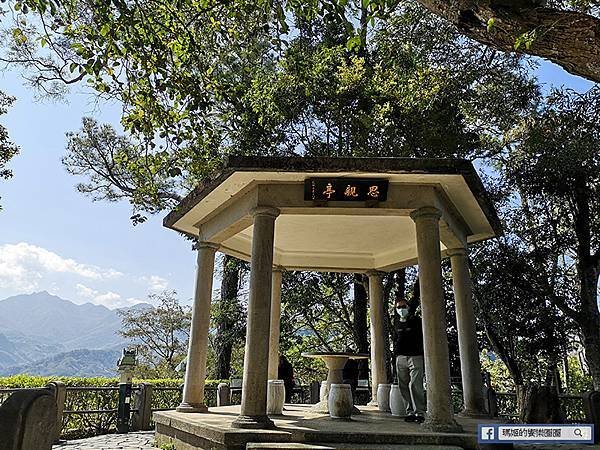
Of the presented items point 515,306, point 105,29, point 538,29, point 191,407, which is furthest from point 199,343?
point 515,306

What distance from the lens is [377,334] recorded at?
10852 millimetres

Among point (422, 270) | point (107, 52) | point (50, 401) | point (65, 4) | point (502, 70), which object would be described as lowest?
point (50, 401)

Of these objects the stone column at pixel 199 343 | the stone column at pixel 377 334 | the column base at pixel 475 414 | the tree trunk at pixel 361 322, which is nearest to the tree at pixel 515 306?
the tree trunk at pixel 361 322

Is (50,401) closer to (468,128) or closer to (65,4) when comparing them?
(65,4)

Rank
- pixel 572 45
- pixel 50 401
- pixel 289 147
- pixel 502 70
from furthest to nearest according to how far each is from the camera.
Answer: pixel 289 147 → pixel 502 70 → pixel 572 45 → pixel 50 401

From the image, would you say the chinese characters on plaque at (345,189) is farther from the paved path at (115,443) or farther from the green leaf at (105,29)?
the paved path at (115,443)

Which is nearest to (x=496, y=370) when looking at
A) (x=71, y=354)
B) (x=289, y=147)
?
(x=289, y=147)

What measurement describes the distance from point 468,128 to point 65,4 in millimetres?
11993

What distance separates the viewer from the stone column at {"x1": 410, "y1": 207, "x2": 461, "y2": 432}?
614cm

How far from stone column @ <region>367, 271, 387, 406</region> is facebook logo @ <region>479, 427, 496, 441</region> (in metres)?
5.13

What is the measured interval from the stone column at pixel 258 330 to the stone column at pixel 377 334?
4954mm

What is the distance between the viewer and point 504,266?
1434 cm

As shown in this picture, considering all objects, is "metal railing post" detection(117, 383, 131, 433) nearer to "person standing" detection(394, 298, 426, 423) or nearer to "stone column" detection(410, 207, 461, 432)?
"person standing" detection(394, 298, 426, 423)

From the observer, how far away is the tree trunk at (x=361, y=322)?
16.1 metres
